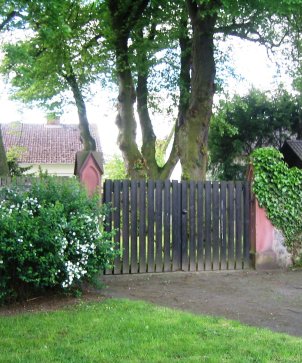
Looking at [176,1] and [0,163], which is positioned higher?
[176,1]

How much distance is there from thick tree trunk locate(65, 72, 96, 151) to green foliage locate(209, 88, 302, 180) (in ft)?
19.9

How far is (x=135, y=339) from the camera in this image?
4.94 metres

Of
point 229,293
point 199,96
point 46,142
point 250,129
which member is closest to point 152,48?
point 199,96

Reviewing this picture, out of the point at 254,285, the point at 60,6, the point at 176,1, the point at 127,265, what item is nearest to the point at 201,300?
the point at 254,285

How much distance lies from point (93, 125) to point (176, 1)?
31.6 m

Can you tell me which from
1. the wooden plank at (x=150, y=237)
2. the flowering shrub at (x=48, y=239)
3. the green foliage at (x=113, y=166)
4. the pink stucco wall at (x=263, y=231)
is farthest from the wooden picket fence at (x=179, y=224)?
the green foliage at (x=113, y=166)

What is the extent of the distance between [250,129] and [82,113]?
8.44 m

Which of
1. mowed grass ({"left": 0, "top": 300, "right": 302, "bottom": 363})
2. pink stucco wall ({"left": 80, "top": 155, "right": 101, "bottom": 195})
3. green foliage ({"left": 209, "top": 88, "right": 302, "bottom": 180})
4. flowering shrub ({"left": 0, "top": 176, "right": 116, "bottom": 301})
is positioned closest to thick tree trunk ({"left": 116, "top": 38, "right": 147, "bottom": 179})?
pink stucco wall ({"left": 80, "top": 155, "right": 101, "bottom": 195})

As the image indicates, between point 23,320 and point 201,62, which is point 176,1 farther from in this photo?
point 23,320

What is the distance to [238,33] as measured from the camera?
15828 mm

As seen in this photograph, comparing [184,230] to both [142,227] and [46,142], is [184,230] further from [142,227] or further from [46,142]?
[46,142]

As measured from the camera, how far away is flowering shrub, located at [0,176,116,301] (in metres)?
6.50

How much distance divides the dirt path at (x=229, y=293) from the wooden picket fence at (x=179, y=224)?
0.30 meters

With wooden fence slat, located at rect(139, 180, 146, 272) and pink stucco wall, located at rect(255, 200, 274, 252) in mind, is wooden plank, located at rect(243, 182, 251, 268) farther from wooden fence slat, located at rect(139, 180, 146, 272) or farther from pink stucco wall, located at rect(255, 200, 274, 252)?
wooden fence slat, located at rect(139, 180, 146, 272)
